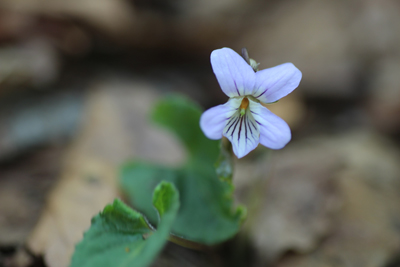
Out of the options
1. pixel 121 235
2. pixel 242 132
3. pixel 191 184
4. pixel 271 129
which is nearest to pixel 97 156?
pixel 191 184

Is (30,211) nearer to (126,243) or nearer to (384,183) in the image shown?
(126,243)

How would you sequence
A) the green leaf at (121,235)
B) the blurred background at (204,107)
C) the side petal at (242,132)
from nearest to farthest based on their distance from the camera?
the green leaf at (121,235) < the side petal at (242,132) < the blurred background at (204,107)

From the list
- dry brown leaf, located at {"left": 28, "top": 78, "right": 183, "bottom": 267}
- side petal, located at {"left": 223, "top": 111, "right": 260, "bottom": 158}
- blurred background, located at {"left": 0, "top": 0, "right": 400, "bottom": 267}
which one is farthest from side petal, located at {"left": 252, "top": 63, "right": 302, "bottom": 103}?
dry brown leaf, located at {"left": 28, "top": 78, "right": 183, "bottom": 267}

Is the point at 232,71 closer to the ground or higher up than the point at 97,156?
higher up

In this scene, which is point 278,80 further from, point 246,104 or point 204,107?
point 204,107

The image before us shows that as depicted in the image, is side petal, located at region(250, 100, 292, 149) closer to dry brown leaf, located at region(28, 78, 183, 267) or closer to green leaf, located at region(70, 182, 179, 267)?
green leaf, located at region(70, 182, 179, 267)

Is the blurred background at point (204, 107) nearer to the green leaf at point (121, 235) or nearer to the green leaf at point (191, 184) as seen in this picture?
the green leaf at point (191, 184)

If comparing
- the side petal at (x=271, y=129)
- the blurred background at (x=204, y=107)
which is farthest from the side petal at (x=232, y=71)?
the blurred background at (x=204, y=107)
